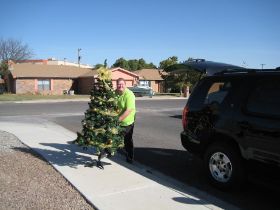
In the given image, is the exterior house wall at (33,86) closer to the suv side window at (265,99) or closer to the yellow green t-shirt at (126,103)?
the yellow green t-shirt at (126,103)

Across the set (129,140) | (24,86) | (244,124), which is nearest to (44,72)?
(24,86)

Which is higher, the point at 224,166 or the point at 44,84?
the point at 44,84

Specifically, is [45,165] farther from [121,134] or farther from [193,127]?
[193,127]

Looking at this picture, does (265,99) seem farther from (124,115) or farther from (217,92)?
(124,115)

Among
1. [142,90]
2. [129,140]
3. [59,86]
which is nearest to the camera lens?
[129,140]

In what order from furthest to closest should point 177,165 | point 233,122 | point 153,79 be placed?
point 153,79
point 177,165
point 233,122

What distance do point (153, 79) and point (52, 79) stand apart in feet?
50.5

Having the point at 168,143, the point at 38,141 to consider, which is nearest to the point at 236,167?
the point at 168,143

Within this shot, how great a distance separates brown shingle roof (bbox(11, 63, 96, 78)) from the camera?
45.6m

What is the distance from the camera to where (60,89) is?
158 feet

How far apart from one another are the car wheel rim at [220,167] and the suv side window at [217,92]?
0.86m

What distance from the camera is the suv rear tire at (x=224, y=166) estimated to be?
537cm

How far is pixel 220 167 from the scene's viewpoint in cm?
571

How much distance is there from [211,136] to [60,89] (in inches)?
1727
